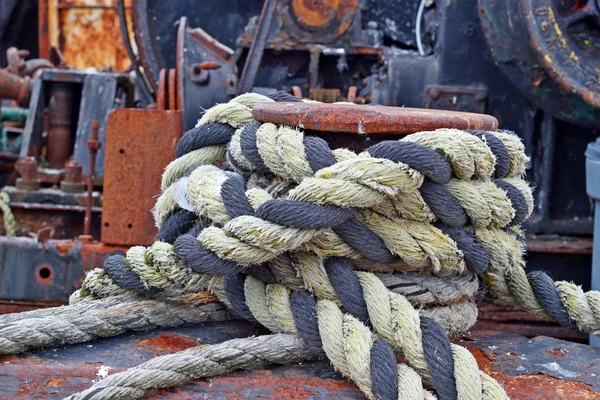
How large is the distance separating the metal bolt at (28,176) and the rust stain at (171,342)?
2157mm

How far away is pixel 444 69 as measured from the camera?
318cm

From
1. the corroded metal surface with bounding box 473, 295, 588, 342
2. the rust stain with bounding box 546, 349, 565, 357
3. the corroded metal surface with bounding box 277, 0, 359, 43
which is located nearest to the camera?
the rust stain with bounding box 546, 349, 565, 357

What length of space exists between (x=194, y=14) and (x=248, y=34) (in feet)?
1.44

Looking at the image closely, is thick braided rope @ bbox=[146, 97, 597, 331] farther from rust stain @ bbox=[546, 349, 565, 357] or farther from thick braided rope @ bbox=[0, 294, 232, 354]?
thick braided rope @ bbox=[0, 294, 232, 354]

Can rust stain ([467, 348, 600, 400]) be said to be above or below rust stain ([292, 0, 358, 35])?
below

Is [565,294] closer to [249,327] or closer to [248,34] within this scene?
[249,327]

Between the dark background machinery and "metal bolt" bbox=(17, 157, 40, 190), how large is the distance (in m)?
0.19

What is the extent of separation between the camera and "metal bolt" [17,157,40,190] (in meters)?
3.62

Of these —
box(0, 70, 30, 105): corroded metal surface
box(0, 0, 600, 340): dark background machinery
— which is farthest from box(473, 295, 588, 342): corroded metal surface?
box(0, 70, 30, 105): corroded metal surface

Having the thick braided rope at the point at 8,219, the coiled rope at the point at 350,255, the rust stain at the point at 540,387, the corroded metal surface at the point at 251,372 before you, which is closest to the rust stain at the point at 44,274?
the thick braided rope at the point at 8,219

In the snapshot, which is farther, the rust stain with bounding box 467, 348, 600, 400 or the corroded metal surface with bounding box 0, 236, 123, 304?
the corroded metal surface with bounding box 0, 236, 123, 304

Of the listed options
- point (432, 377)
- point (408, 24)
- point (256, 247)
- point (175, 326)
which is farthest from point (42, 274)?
point (408, 24)

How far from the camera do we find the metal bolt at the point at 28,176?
362cm

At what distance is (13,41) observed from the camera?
758cm
